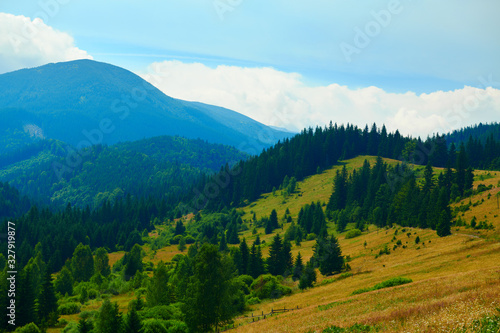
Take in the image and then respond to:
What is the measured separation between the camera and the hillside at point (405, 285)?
22750 millimetres

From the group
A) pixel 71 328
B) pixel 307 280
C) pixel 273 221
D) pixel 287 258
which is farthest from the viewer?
pixel 273 221

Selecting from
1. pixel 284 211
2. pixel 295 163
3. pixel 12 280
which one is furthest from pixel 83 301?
pixel 295 163

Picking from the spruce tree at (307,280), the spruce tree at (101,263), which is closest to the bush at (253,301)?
the spruce tree at (307,280)

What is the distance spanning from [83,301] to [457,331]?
215 ft

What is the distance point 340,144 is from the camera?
194 metres

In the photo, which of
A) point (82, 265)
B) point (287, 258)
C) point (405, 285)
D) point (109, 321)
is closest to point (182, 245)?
point (82, 265)

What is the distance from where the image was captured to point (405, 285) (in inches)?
1503

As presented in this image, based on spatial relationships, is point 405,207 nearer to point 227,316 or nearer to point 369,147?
point 227,316

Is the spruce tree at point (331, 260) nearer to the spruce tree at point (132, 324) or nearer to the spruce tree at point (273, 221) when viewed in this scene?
the spruce tree at point (132, 324)

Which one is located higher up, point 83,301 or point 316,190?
point 316,190

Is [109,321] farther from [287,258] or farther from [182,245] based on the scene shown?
[182,245]

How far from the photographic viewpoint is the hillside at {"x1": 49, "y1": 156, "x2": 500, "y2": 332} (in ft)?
74.6

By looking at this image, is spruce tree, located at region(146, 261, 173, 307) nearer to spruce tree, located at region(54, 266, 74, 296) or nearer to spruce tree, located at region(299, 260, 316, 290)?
spruce tree, located at region(299, 260, 316, 290)

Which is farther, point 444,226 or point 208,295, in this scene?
point 444,226
